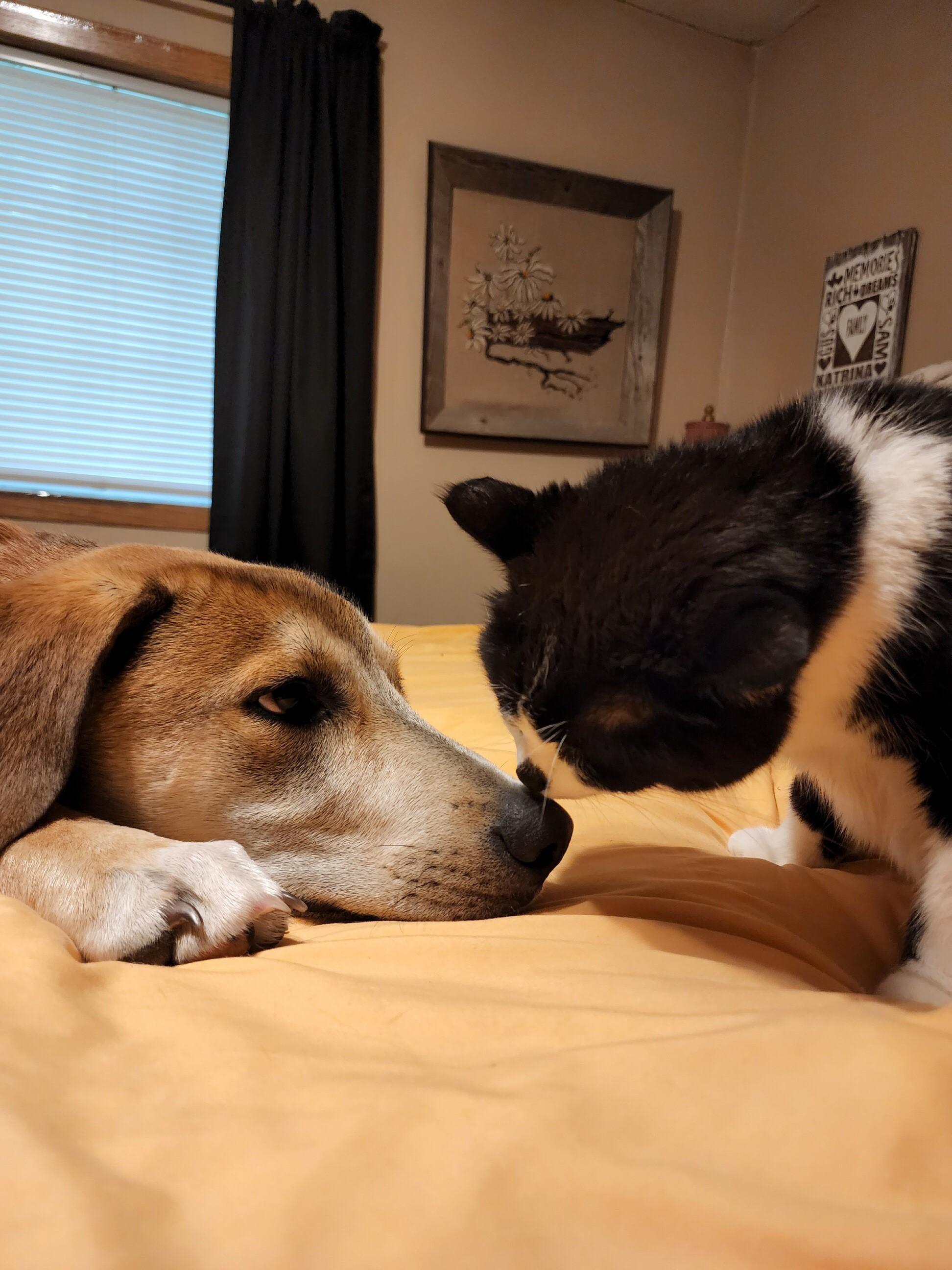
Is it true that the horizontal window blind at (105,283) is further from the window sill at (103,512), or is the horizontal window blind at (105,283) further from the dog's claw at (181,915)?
the dog's claw at (181,915)

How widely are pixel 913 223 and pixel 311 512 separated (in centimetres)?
311

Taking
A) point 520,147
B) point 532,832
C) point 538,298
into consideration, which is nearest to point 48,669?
point 532,832

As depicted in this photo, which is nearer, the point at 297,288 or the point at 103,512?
the point at 297,288

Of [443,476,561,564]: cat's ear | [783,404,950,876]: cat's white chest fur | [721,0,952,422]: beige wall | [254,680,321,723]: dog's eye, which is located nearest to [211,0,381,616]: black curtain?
[721,0,952,422]: beige wall

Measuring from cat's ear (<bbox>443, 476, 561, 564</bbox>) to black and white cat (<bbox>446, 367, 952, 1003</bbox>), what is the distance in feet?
0.27

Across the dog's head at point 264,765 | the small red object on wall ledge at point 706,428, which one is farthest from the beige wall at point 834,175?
the dog's head at point 264,765

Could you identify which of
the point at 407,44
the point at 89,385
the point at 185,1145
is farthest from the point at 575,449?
the point at 185,1145

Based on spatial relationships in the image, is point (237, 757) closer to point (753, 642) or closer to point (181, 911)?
point (181, 911)

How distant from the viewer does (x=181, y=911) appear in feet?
2.59

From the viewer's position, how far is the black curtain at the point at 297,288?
356 cm

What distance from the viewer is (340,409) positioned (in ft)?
12.9

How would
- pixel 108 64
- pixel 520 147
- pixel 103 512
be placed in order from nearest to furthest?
pixel 108 64 → pixel 103 512 → pixel 520 147

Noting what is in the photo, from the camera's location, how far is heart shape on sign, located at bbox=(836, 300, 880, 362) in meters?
3.65

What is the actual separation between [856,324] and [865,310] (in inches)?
2.9
